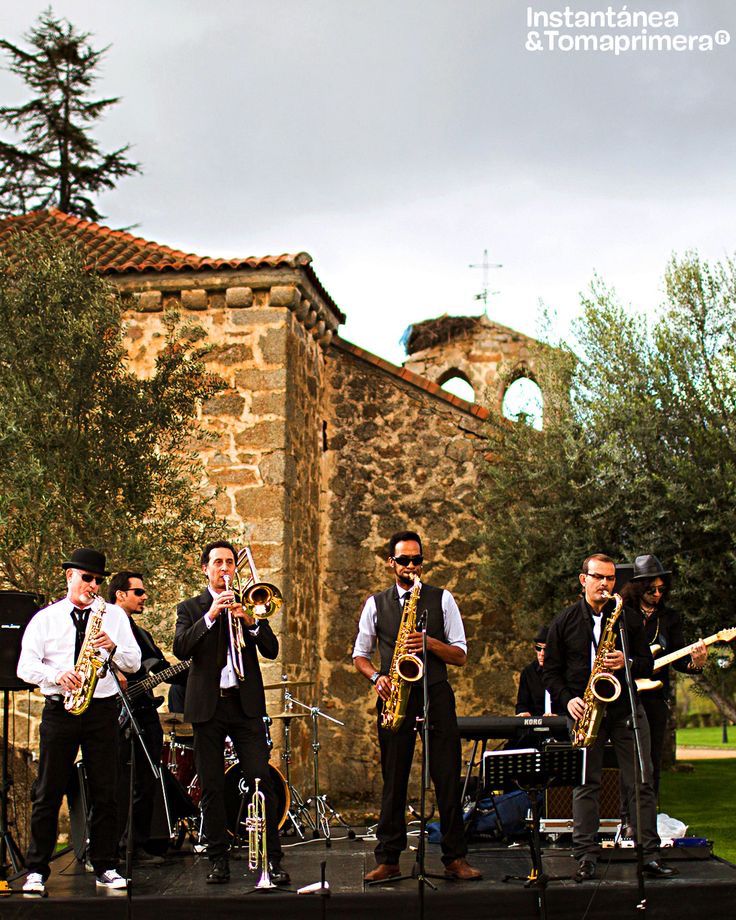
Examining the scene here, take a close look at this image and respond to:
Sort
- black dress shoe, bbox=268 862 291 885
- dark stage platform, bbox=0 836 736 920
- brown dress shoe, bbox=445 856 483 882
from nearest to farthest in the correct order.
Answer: dark stage platform, bbox=0 836 736 920, black dress shoe, bbox=268 862 291 885, brown dress shoe, bbox=445 856 483 882

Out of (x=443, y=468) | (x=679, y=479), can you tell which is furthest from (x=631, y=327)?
(x=443, y=468)

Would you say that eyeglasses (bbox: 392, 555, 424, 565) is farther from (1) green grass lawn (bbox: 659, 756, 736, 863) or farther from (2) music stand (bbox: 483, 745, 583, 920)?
(1) green grass lawn (bbox: 659, 756, 736, 863)

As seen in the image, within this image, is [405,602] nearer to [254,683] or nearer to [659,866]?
[254,683]

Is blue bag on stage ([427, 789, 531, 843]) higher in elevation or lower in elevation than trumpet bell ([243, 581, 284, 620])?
lower

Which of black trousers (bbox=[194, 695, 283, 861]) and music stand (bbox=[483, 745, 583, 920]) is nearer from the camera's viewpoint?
music stand (bbox=[483, 745, 583, 920])

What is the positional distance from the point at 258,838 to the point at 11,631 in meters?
2.18

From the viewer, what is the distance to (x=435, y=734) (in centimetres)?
657

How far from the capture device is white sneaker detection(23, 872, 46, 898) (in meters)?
6.18

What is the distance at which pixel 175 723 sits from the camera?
8789 millimetres

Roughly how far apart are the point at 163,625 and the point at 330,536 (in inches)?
126

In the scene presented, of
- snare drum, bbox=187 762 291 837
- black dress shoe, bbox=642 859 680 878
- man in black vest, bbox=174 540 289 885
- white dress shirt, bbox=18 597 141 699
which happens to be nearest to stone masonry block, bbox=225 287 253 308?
snare drum, bbox=187 762 291 837

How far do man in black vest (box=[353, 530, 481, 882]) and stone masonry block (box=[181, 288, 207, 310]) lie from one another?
6.52 metres

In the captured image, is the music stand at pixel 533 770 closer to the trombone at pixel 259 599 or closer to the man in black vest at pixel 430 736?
the man in black vest at pixel 430 736

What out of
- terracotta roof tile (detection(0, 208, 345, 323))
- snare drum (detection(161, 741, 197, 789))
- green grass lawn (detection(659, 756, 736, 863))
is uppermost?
terracotta roof tile (detection(0, 208, 345, 323))
